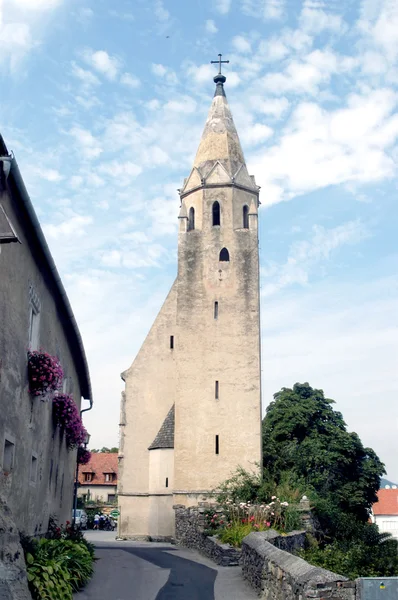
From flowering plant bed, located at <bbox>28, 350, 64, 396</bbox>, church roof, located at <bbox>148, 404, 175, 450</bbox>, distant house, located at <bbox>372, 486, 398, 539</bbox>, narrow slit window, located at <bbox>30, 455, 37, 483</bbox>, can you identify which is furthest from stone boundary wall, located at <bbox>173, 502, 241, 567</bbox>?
distant house, located at <bbox>372, 486, 398, 539</bbox>

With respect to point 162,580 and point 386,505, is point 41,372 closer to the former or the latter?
point 162,580

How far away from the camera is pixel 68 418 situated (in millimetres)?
17188

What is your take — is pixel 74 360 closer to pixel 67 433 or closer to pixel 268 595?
pixel 67 433

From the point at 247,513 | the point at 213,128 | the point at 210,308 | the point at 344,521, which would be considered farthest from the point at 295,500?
the point at 213,128

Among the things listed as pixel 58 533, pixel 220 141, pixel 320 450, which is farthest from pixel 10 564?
pixel 320 450

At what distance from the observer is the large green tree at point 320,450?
131 ft

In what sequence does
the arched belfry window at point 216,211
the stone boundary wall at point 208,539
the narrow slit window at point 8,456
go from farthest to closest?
1. the arched belfry window at point 216,211
2. the stone boundary wall at point 208,539
3. the narrow slit window at point 8,456

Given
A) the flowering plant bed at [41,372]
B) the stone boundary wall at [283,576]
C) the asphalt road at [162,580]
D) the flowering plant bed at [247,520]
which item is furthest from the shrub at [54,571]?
the flowering plant bed at [247,520]

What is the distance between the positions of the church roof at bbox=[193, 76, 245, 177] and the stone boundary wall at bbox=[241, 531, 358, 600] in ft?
79.0

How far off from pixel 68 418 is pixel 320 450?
26.5 metres

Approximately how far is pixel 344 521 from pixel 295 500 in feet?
23.1

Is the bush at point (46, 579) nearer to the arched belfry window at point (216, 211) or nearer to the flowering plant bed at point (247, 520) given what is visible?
the flowering plant bed at point (247, 520)

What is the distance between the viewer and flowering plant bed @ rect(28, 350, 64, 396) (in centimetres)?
1277

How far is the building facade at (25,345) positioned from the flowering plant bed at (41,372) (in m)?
0.15
